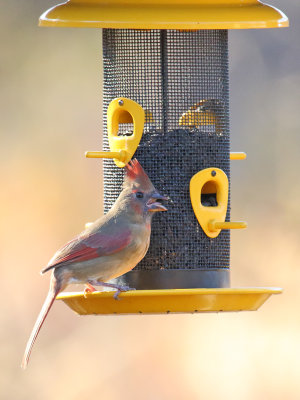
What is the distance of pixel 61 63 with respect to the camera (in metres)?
18.8

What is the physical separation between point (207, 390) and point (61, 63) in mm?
4272

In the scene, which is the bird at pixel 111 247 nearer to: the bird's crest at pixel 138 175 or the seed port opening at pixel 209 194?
the bird's crest at pixel 138 175

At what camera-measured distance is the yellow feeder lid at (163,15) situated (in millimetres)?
11500

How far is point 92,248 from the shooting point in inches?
464

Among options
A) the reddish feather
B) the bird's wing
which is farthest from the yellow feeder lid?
the bird's wing

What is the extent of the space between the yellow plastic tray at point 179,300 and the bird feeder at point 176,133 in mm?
70

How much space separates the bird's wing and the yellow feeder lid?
1.52 metres

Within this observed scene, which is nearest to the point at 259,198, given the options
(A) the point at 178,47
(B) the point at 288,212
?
(B) the point at 288,212

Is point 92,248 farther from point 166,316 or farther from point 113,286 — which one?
point 166,316

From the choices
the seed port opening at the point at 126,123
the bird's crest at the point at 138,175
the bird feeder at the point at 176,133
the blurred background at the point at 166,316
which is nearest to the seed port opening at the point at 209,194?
the bird feeder at the point at 176,133

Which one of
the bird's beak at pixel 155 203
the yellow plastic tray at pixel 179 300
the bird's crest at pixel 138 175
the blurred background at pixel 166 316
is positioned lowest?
the blurred background at pixel 166 316

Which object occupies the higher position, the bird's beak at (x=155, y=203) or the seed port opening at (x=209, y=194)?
the bird's beak at (x=155, y=203)

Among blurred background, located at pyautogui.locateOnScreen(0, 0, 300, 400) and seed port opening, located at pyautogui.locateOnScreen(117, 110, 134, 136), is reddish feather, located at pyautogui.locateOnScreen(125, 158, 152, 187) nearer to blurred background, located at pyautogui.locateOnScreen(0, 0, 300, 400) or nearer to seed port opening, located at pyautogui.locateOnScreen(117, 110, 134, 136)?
seed port opening, located at pyautogui.locateOnScreen(117, 110, 134, 136)

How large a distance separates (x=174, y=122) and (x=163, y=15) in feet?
3.38
